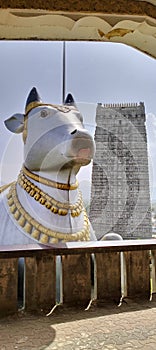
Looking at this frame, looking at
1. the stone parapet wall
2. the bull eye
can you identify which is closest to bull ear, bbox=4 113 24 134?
the bull eye

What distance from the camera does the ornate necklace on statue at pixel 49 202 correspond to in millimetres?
2650

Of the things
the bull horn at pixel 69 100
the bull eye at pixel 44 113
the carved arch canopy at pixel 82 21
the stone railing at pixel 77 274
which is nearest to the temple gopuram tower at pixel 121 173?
the bull horn at pixel 69 100

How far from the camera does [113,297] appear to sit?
1936 millimetres

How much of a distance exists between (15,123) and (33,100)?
0.28 m

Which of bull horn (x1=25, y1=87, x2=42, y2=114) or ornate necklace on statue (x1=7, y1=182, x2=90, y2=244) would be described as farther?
bull horn (x1=25, y1=87, x2=42, y2=114)

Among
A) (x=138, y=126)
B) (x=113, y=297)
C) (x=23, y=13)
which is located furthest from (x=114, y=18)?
(x=138, y=126)

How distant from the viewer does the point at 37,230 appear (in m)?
2.55

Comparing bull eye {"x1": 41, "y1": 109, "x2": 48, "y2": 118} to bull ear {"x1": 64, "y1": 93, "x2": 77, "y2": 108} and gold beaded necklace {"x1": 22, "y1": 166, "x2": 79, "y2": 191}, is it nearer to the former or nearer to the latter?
bull ear {"x1": 64, "y1": 93, "x2": 77, "y2": 108}

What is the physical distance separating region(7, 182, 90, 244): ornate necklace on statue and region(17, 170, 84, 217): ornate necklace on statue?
0.41ft

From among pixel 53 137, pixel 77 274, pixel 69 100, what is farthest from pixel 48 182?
pixel 77 274

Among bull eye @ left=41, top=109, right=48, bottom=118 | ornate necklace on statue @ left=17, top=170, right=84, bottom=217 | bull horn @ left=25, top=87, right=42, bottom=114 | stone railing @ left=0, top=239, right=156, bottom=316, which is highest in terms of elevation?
bull horn @ left=25, top=87, right=42, bottom=114

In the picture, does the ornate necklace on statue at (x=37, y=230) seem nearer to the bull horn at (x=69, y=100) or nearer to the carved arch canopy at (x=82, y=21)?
the bull horn at (x=69, y=100)

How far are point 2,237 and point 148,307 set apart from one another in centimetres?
122

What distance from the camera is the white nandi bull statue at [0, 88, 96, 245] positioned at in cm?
254
